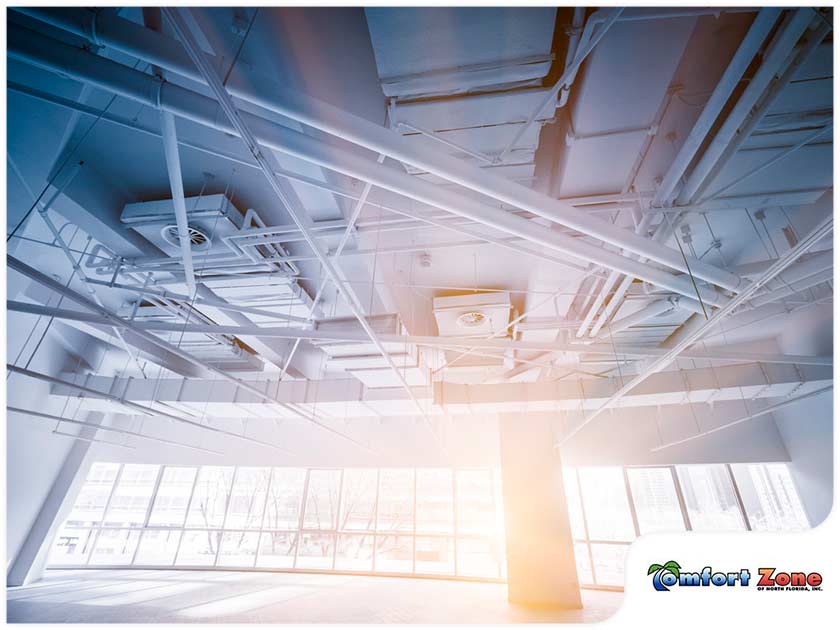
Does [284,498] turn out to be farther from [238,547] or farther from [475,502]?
[475,502]

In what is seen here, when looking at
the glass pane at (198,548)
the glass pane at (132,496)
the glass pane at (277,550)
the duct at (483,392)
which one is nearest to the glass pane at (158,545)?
the glass pane at (198,548)

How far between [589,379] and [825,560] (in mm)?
4429

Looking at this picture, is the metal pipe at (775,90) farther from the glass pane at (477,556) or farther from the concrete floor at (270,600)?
the glass pane at (477,556)

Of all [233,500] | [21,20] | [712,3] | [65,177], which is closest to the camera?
[712,3]

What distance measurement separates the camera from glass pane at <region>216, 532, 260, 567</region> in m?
9.97

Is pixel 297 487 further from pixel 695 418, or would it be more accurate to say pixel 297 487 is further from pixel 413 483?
pixel 695 418

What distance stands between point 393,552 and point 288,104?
417 inches

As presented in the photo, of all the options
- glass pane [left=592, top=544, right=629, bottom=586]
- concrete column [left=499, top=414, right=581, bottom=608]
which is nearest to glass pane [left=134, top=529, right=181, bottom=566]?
concrete column [left=499, top=414, right=581, bottom=608]

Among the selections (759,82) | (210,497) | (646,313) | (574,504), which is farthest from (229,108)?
(210,497)

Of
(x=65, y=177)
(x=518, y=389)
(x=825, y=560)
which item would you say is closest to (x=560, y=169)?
(x=825, y=560)

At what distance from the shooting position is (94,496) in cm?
1033

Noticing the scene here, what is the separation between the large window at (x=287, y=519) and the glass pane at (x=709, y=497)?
13.9ft

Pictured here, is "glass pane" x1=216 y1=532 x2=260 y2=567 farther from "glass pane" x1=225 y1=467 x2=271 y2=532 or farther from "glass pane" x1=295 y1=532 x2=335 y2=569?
"glass pane" x1=295 y1=532 x2=335 y2=569

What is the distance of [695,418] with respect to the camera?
802cm
